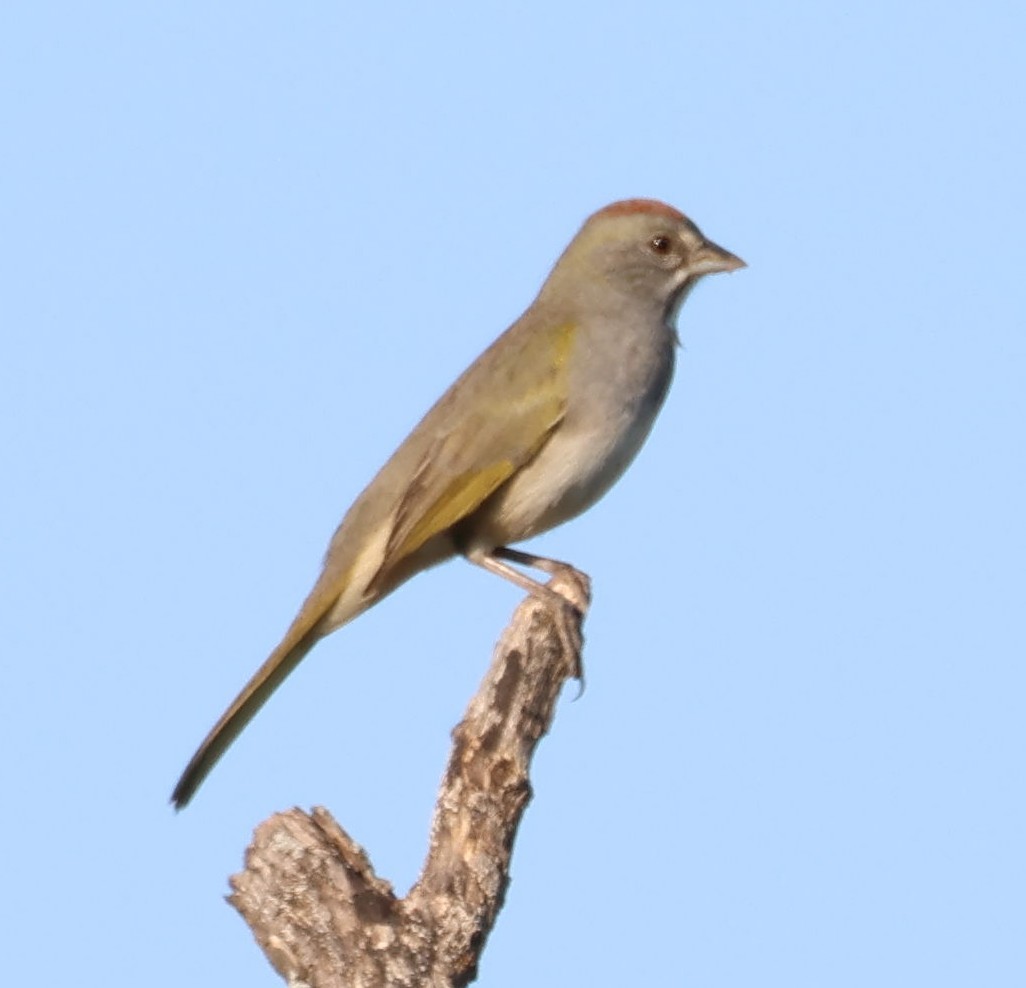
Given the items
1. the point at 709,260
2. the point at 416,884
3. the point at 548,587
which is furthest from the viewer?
the point at 709,260

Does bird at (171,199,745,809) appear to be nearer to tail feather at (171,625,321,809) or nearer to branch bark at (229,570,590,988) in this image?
tail feather at (171,625,321,809)

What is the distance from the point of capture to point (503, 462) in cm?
959

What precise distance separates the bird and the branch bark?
2.07m

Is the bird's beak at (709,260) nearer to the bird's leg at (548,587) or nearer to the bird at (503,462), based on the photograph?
the bird at (503,462)

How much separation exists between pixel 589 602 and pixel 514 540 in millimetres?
928

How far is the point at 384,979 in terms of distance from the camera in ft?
20.8

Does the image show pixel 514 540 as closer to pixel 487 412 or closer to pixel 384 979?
pixel 487 412

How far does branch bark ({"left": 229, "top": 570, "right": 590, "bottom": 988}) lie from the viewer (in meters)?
6.38

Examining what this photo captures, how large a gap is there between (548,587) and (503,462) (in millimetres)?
842

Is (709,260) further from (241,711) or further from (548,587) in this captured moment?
(241,711)

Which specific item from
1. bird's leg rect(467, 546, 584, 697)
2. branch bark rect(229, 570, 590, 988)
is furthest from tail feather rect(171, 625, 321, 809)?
branch bark rect(229, 570, 590, 988)

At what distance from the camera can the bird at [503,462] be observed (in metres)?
9.55

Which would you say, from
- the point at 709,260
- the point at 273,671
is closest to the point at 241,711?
the point at 273,671

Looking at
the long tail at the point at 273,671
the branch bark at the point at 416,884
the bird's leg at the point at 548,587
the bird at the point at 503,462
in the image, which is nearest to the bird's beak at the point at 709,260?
the bird at the point at 503,462
